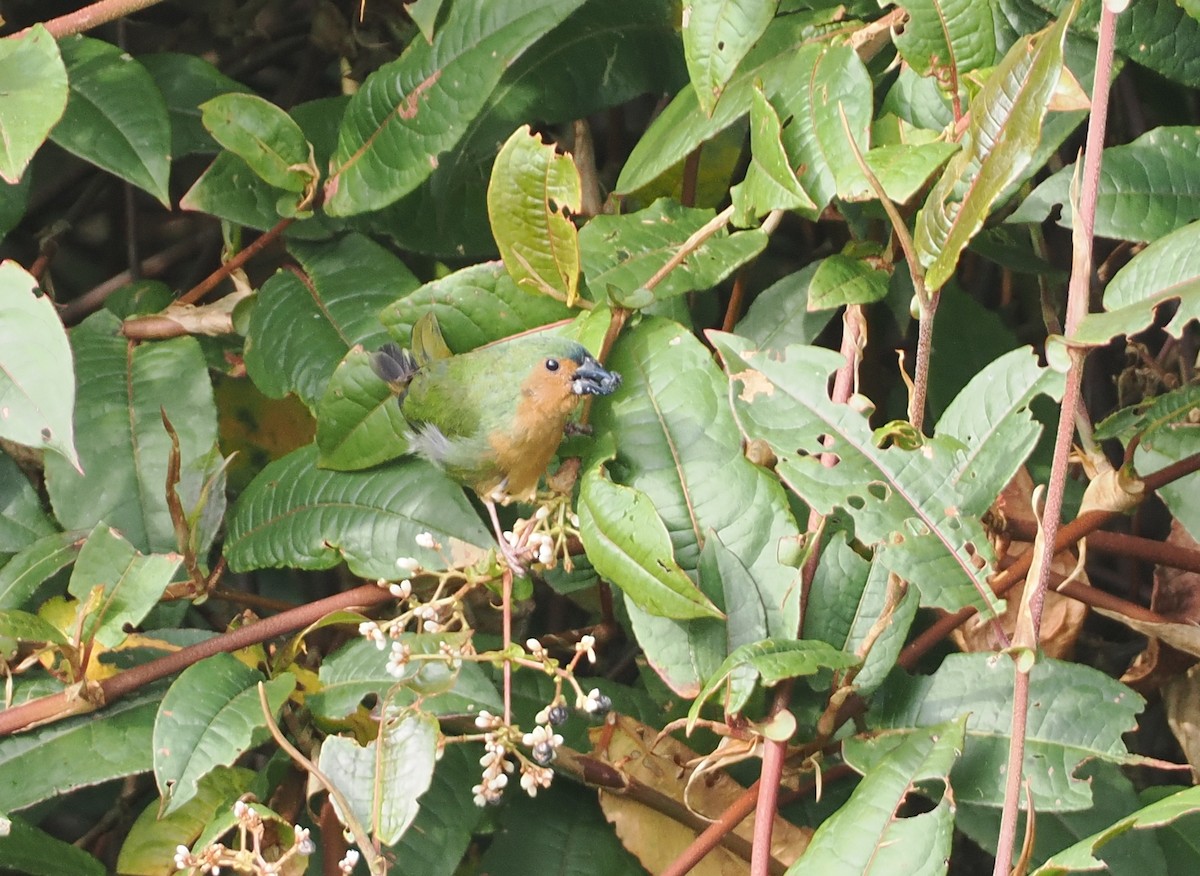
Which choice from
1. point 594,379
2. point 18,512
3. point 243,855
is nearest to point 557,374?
point 594,379

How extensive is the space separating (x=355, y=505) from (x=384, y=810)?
46 centimetres

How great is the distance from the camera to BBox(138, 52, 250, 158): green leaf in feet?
6.15

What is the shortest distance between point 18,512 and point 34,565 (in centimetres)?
20

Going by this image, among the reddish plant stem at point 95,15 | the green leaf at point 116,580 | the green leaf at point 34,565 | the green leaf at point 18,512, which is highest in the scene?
the reddish plant stem at point 95,15

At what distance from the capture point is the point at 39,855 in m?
A: 1.46

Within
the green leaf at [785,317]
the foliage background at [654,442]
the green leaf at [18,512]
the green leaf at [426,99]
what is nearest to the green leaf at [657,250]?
the foliage background at [654,442]

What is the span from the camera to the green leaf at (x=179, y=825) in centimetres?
152

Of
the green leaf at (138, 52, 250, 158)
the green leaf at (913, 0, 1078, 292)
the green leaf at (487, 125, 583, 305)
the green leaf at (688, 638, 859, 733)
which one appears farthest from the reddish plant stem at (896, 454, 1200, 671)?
the green leaf at (138, 52, 250, 158)

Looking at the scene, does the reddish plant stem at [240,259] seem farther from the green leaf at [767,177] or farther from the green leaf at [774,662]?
the green leaf at [774,662]

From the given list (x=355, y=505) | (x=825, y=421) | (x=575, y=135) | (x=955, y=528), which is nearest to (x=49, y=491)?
(x=355, y=505)

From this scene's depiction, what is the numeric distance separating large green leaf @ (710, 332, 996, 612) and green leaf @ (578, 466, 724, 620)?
166 mm

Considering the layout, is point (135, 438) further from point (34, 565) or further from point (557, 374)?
point (557, 374)

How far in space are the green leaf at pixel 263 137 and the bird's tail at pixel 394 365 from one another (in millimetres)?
300

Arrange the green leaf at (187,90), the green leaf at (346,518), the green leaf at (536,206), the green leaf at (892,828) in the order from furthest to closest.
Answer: the green leaf at (187,90)
the green leaf at (346,518)
the green leaf at (536,206)
the green leaf at (892,828)
